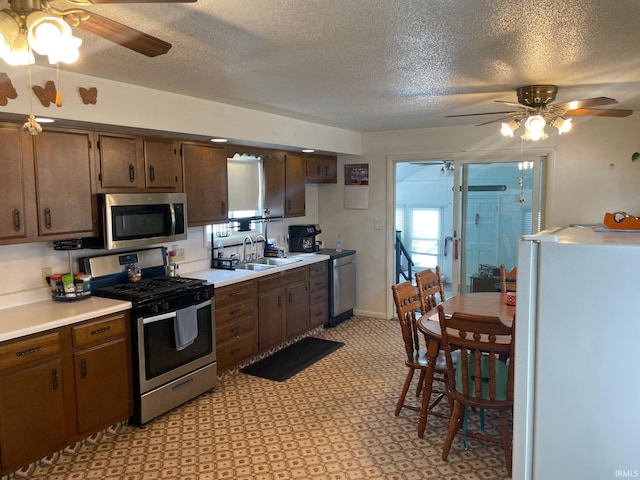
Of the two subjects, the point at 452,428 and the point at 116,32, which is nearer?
the point at 116,32

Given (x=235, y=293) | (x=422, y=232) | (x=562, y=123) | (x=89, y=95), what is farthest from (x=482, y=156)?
(x=89, y=95)

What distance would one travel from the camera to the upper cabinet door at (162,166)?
357cm

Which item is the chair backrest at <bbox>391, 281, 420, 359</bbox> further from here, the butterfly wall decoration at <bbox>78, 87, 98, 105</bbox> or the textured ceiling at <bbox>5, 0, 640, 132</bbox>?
the butterfly wall decoration at <bbox>78, 87, 98, 105</bbox>

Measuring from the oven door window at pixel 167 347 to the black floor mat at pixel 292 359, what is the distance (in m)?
0.75

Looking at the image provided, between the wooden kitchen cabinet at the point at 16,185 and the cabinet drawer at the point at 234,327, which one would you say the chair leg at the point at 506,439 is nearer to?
the cabinet drawer at the point at 234,327

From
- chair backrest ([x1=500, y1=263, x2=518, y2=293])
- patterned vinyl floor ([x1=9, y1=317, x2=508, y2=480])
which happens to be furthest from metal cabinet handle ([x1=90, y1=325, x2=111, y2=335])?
chair backrest ([x1=500, y1=263, x2=518, y2=293])

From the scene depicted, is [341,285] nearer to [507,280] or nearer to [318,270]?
[318,270]

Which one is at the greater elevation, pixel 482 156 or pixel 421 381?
pixel 482 156

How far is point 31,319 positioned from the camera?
9.15 feet

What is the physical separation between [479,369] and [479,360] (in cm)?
6

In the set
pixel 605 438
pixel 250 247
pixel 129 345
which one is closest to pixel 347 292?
pixel 250 247

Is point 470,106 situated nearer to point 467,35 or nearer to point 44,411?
point 467,35

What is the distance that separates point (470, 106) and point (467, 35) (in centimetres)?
196

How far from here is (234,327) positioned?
4117mm
